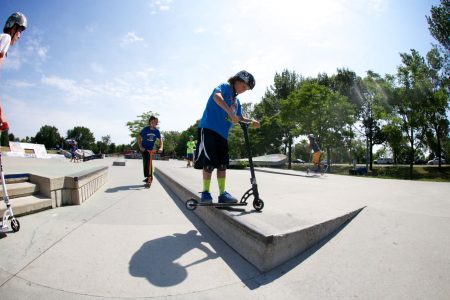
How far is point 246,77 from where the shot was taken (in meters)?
3.65

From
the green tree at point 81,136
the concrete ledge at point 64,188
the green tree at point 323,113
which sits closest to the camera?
the concrete ledge at point 64,188

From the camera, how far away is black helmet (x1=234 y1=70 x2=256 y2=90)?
3.64m

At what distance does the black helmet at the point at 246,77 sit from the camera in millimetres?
3637

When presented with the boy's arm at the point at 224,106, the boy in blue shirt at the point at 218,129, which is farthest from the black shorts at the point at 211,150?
the boy's arm at the point at 224,106

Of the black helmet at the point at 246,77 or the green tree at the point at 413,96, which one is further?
the green tree at the point at 413,96

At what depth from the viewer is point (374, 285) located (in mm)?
2035

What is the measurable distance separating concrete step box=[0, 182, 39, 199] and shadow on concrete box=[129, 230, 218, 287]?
229 centimetres

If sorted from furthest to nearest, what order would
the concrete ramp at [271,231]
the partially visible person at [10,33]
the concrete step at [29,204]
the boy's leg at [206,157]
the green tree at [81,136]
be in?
1. the green tree at [81,136]
2. the boy's leg at [206,157]
3. the concrete step at [29,204]
4. the partially visible person at [10,33]
5. the concrete ramp at [271,231]

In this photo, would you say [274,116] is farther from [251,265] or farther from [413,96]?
[251,265]

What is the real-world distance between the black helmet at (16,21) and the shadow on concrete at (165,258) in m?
2.96

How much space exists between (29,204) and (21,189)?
34 cm

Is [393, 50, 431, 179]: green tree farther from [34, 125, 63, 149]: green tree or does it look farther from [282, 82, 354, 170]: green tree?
[34, 125, 63, 149]: green tree

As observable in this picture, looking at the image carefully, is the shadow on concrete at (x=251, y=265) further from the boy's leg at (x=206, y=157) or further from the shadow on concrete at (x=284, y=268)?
the boy's leg at (x=206, y=157)

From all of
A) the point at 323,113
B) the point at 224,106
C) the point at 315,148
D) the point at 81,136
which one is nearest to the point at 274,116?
the point at 323,113
